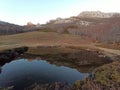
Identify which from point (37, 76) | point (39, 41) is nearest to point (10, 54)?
point (37, 76)

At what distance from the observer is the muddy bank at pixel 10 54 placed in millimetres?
60500

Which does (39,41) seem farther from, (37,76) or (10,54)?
(37,76)

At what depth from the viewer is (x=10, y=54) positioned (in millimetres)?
66750

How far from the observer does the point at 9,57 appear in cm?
6394

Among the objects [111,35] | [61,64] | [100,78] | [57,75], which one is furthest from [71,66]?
[111,35]

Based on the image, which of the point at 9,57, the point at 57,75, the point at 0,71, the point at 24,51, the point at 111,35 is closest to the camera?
the point at 57,75

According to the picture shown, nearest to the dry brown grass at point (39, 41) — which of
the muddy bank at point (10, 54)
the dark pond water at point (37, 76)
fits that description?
the muddy bank at point (10, 54)

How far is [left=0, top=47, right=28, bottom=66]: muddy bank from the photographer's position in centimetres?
6050

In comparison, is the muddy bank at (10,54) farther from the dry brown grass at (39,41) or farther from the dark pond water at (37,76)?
the dry brown grass at (39,41)

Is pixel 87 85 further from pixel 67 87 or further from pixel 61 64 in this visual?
pixel 61 64

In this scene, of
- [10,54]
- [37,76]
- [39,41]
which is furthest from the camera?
[39,41]

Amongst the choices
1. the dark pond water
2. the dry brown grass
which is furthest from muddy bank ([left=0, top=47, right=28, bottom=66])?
the dry brown grass

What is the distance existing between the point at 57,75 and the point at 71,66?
11.2m

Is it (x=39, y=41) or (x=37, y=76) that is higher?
(x=39, y=41)
